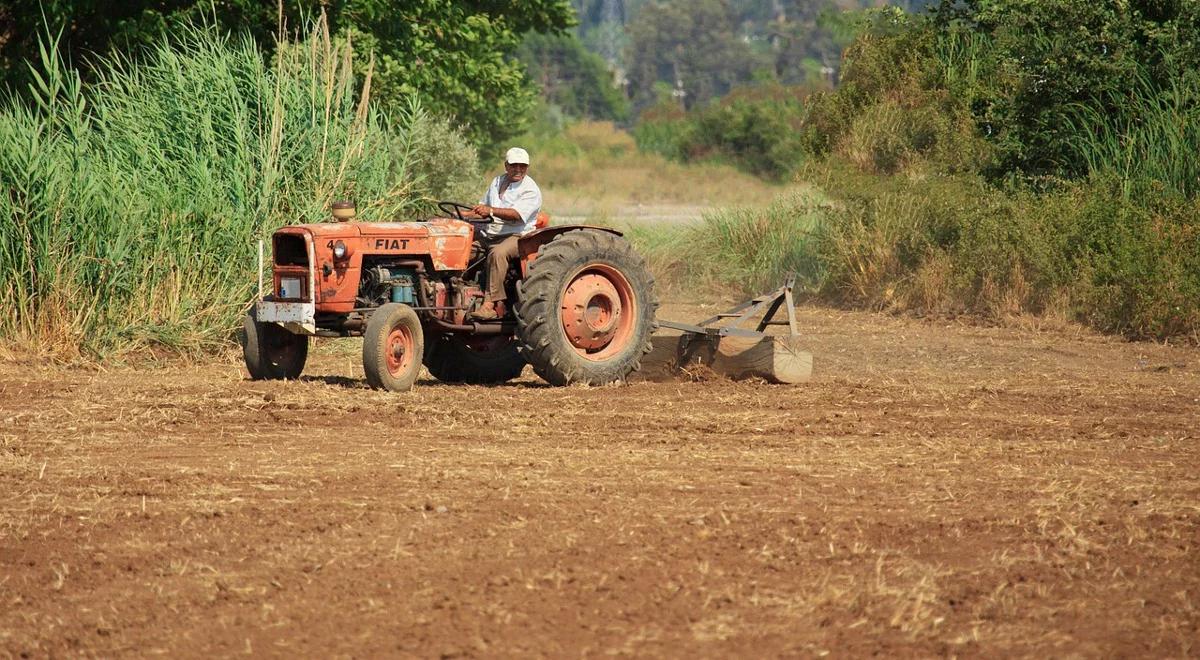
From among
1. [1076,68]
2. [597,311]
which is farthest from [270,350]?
[1076,68]

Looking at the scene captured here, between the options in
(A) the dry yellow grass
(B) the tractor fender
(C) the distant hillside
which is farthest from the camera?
(C) the distant hillside

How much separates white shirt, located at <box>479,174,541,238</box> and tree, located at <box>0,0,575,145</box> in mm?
5140

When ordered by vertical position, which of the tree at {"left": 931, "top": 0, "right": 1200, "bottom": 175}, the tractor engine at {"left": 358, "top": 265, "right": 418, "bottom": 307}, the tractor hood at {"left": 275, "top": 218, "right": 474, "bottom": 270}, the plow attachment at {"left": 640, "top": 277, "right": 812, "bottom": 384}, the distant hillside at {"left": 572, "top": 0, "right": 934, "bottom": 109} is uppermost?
the distant hillside at {"left": 572, "top": 0, "right": 934, "bottom": 109}

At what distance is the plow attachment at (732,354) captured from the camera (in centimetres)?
1097

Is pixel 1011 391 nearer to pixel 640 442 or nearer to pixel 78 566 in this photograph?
pixel 640 442

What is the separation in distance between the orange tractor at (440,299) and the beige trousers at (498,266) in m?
0.08

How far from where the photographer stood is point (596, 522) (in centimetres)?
635

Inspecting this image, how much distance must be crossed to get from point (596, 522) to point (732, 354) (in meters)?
4.91

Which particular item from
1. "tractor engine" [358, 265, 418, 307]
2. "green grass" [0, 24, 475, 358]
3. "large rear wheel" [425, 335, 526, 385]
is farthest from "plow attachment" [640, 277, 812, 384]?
"green grass" [0, 24, 475, 358]

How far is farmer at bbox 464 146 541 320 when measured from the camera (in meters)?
10.6

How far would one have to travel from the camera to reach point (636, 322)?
1113 centimetres

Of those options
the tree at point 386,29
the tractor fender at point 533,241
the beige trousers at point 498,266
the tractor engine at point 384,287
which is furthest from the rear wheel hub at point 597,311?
the tree at point 386,29

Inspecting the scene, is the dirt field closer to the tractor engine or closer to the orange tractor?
the orange tractor

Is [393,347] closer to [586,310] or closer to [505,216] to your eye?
[505,216]
